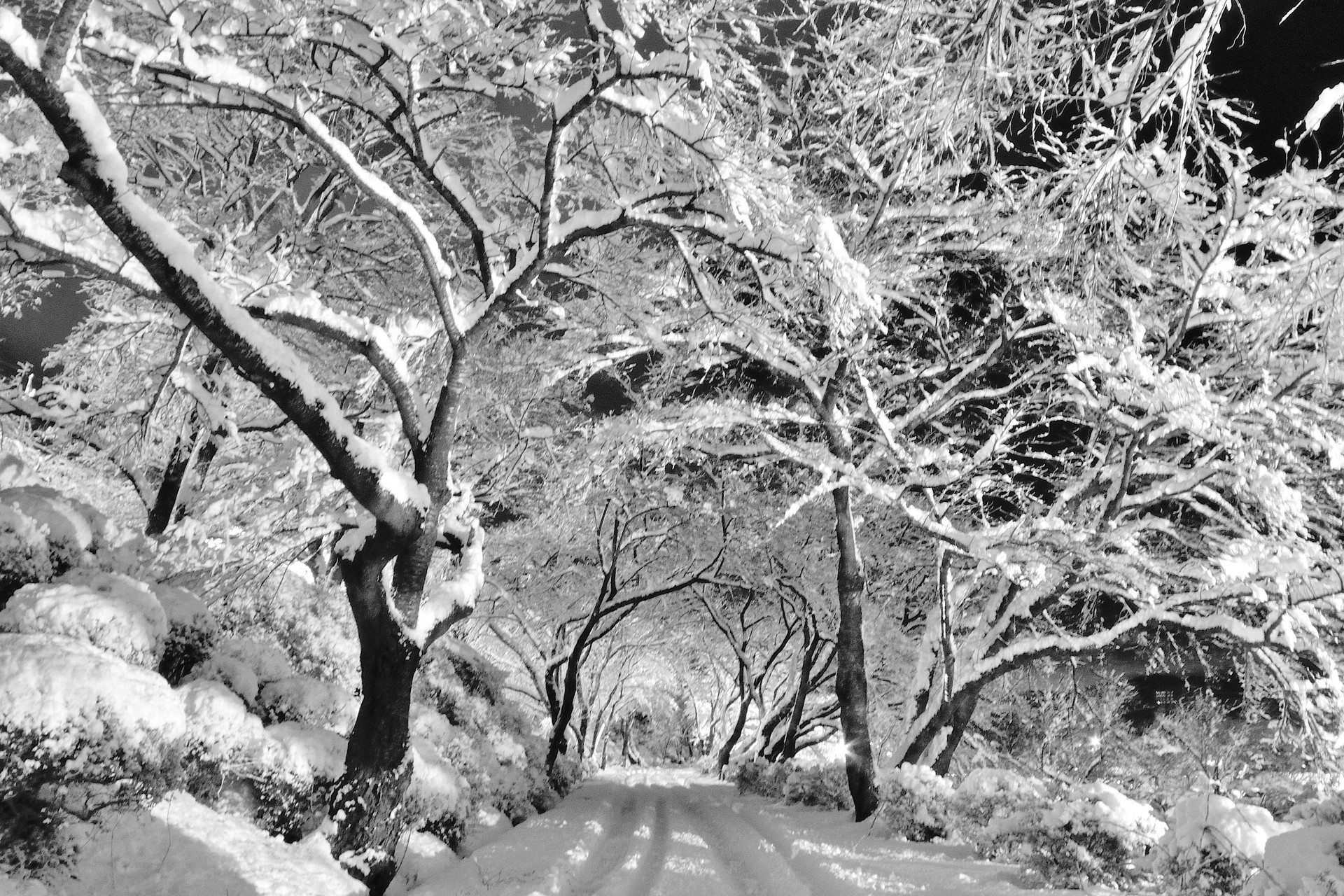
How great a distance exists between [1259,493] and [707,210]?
6.39 metres

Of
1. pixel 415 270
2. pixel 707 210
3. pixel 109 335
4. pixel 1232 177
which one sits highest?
pixel 1232 177

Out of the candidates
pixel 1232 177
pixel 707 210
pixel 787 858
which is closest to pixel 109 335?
pixel 707 210

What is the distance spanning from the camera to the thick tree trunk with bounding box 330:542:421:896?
5715 mm

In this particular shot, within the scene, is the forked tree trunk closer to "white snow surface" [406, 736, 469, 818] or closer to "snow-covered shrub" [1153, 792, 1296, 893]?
"white snow surface" [406, 736, 469, 818]

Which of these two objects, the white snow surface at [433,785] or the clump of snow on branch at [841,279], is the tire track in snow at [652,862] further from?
the clump of snow on branch at [841,279]

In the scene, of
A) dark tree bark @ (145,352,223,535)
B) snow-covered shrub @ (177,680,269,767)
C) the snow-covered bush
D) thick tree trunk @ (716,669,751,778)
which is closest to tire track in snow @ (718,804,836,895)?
the snow-covered bush

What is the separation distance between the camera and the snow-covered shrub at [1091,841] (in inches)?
226

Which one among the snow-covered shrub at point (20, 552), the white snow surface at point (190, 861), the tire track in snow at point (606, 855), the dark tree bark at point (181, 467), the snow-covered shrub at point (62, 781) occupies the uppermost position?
the dark tree bark at point (181, 467)

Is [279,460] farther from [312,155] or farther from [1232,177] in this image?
[1232,177]

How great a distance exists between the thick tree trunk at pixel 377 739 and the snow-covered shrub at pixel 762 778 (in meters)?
10.3

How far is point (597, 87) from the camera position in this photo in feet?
18.9

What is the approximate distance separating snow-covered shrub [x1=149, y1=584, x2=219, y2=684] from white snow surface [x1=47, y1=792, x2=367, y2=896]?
211cm

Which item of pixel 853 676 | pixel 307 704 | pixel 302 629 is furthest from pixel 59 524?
pixel 853 676

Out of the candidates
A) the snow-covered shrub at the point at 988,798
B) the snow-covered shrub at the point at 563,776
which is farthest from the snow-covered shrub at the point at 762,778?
the snow-covered shrub at the point at 988,798
